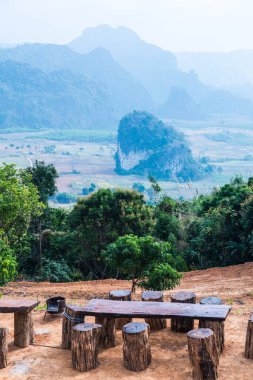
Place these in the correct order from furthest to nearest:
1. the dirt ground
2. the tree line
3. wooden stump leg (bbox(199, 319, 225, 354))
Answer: the tree line → wooden stump leg (bbox(199, 319, 225, 354)) → the dirt ground

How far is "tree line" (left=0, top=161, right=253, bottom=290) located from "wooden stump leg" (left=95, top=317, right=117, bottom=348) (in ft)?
26.7

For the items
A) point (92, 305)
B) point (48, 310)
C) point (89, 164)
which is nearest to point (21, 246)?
point (48, 310)

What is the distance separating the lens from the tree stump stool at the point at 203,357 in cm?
575

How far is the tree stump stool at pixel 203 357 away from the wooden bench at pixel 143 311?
538 millimetres

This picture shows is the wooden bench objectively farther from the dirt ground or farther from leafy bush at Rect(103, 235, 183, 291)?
leafy bush at Rect(103, 235, 183, 291)

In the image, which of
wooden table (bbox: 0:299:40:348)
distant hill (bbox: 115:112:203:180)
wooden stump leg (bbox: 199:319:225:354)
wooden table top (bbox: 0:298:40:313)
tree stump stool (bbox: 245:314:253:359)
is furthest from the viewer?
distant hill (bbox: 115:112:203:180)

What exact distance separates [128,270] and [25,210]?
556 centimetres

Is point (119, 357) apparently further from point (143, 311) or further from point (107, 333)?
point (143, 311)

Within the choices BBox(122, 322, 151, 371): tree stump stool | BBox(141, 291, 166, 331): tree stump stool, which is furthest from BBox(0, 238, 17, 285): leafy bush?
BBox(122, 322, 151, 371): tree stump stool

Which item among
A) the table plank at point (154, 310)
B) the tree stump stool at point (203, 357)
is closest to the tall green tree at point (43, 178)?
the table plank at point (154, 310)

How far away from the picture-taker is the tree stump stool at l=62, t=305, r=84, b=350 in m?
6.81

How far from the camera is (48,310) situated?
8.40 meters

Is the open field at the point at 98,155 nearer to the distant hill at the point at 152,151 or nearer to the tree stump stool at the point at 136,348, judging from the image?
the distant hill at the point at 152,151

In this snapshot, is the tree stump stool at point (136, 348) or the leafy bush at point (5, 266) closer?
the tree stump stool at point (136, 348)
